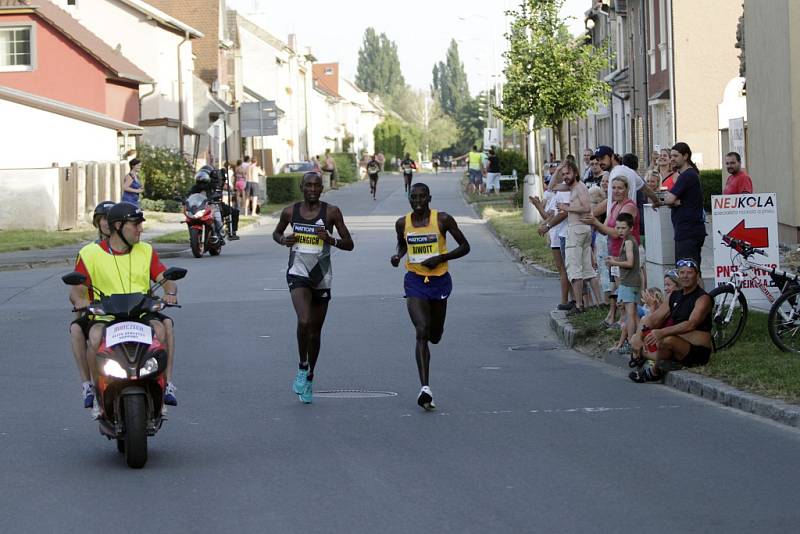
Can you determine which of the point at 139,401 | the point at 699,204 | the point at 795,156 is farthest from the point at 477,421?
the point at 795,156

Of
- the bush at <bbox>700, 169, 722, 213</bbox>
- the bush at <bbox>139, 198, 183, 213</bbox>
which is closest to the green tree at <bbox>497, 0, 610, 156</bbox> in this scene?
the bush at <bbox>700, 169, 722, 213</bbox>

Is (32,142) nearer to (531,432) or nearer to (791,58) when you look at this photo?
(791,58)

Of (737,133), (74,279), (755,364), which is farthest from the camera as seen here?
(737,133)

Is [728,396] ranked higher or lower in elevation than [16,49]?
lower

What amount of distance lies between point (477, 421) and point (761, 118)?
51.5ft

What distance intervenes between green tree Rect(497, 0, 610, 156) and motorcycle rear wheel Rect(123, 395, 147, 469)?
96.2 ft

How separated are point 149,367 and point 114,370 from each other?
0.20 metres

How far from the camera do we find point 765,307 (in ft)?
45.7

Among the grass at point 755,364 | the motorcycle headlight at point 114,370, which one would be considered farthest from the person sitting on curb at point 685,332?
the motorcycle headlight at point 114,370

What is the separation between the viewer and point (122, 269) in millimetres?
8562

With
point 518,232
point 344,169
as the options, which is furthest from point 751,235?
point 344,169

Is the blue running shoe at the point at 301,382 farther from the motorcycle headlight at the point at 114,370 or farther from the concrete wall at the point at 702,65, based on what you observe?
the concrete wall at the point at 702,65

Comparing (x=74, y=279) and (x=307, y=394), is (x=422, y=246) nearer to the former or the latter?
(x=307, y=394)

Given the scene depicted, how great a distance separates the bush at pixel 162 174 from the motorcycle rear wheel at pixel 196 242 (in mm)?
18344
